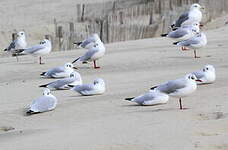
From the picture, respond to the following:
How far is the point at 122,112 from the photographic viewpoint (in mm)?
9836

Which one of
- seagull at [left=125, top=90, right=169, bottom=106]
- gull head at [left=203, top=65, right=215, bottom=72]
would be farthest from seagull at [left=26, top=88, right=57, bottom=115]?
gull head at [left=203, top=65, right=215, bottom=72]

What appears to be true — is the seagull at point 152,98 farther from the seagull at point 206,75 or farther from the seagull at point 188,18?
the seagull at point 188,18

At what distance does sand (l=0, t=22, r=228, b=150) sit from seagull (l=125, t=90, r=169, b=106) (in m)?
0.08

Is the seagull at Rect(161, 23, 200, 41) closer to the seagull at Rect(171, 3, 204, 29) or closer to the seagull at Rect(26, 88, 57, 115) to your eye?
the seagull at Rect(171, 3, 204, 29)

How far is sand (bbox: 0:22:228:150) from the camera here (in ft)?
26.5

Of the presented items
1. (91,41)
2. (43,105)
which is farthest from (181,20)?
(43,105)

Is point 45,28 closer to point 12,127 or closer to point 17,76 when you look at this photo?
point 17,76

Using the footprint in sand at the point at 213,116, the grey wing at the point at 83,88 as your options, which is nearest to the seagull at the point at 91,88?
the grey wing at the point at 83,88

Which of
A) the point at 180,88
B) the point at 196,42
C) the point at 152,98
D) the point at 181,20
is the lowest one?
the point at 152,98

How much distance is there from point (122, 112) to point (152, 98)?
1.54ft

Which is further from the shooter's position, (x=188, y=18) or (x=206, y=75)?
(x=188, y=18)

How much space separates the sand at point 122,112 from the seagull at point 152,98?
77 mm

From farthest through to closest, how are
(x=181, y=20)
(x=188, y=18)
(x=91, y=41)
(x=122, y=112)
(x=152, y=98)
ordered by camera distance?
1. (x=188, y=18)
2. (x=181, y=20)
3. (x=91, y=41)
4. (x=152, y=98)
5. (x=122, y=112)

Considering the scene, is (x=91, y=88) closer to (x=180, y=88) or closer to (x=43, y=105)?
A: (x=43, y=105)
